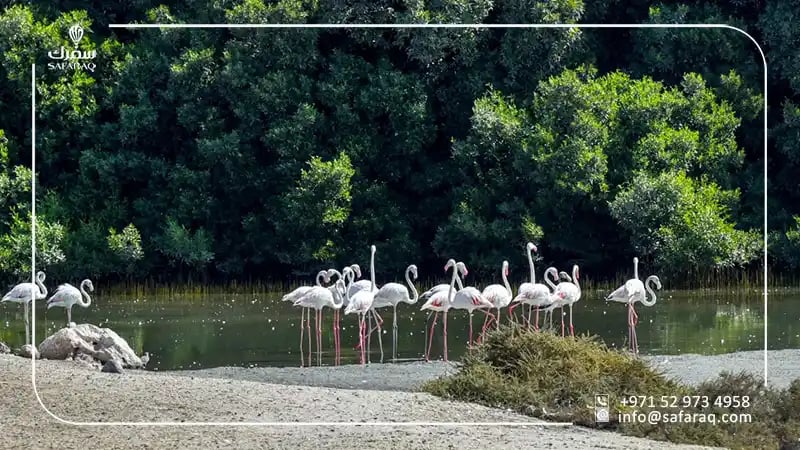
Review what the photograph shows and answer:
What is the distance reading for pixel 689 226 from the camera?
28250 millimetres

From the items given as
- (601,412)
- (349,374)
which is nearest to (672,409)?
(601,412)

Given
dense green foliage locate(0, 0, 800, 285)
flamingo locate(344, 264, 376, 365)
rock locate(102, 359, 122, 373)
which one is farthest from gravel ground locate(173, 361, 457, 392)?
dense green foliage locate(0, 0, 800, 285)

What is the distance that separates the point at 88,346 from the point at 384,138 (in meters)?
15.3

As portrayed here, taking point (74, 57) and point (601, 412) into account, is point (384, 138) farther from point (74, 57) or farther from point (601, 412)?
point (601, 412)

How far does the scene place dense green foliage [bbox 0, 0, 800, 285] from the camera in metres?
29.6

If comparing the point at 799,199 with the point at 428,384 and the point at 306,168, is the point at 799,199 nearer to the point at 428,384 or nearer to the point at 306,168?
the point at 306,168

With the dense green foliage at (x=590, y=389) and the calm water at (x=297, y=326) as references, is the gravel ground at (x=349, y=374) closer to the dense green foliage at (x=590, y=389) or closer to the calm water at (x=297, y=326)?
the calm water at (x=297, y=326)

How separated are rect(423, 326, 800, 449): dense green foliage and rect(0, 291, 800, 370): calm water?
492cm

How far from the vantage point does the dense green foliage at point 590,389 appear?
1116cm

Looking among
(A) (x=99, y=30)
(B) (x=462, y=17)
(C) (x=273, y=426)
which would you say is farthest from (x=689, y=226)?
(C) (x=273, y=426)

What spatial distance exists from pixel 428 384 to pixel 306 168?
17.6 metres

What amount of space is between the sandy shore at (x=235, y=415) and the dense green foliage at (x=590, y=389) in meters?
0.28

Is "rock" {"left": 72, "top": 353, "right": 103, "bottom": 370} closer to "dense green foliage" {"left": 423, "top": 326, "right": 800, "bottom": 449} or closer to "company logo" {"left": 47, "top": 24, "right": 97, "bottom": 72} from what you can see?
"dense green foliage" {"left": 423, "top": 326, "right": 800, "bottom": 449}

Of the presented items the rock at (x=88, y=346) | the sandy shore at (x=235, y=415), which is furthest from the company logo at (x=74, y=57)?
the sandy shore at (x=235, y=415)
